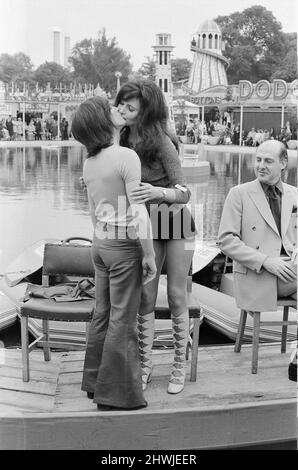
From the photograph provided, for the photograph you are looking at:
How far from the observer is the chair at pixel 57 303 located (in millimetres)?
2862

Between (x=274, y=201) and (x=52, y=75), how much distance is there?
36.6 metres

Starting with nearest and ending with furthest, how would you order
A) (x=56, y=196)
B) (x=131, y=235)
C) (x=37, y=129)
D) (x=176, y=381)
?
(x=131, y=235), (x=176, y=381), (x=56, y=196), (x=37, y=129)

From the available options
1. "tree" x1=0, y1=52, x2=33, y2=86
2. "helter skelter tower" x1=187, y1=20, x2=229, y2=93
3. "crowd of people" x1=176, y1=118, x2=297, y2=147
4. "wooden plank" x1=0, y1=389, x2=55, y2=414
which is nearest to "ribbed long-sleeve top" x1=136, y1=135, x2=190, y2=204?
"wooden plank" x1=0, y1=389, x2=55, y2=414

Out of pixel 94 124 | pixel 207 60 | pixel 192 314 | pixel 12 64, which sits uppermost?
pixel 207 60

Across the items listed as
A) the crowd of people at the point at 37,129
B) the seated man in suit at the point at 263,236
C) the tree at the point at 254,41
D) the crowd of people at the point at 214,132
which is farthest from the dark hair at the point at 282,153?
the crowd of people at the point at 37,129

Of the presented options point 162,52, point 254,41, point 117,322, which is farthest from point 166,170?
point 254,41

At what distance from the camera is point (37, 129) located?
29.5m

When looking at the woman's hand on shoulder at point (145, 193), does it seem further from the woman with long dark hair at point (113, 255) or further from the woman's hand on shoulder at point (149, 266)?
the woman's hand on shoulder at point (149, 266)

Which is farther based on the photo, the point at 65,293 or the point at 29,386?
the point at 65,293

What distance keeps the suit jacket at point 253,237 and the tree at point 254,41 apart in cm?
963

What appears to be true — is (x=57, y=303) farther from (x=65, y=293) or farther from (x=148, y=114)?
(x=148, y=114)

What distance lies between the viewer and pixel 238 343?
3.40m

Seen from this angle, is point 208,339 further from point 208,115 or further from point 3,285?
point 208,115

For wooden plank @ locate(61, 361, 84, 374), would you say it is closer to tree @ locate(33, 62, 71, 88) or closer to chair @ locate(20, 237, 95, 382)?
chair @ locate(20, 237, 95, 382)
